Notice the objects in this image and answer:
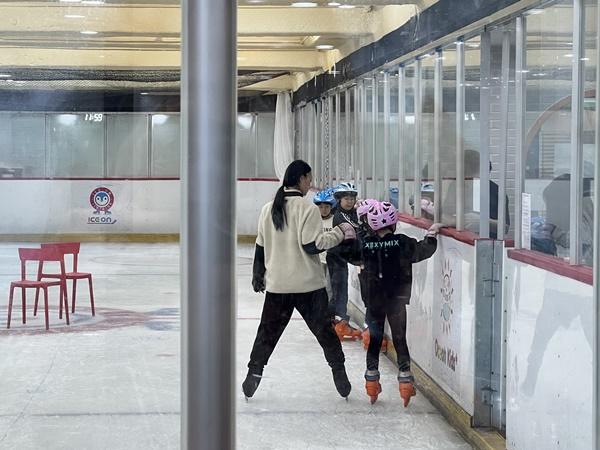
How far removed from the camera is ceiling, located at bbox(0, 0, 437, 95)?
8.54 feet

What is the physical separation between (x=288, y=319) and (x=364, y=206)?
397 millimetres

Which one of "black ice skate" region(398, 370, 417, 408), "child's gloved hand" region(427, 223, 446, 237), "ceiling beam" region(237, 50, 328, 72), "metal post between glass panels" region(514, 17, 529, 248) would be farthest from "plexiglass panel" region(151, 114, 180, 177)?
"metal post between glass panels" region(514, 17, 529, 248)

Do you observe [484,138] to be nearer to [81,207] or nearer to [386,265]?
[386,265]

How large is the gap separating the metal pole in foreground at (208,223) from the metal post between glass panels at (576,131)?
4.53ft

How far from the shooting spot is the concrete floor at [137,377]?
2.74 m

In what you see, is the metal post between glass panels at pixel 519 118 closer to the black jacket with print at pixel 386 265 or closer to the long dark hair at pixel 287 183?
the black jacket with print at pixel 386 265

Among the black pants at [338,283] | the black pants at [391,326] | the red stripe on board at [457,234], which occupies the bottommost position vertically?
the black pants at [391,326]

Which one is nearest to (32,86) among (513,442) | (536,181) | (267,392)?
(267,392)

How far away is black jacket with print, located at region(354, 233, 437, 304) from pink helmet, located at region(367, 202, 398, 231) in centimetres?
4

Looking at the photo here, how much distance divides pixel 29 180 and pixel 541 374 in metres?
1.70

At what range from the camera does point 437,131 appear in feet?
12.8

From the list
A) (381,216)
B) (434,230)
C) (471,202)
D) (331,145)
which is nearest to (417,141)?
(434,230)

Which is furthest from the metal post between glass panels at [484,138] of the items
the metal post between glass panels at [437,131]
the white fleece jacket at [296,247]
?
the white fleece jacket at [296,247]

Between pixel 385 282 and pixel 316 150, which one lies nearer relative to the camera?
pixel 316 150
